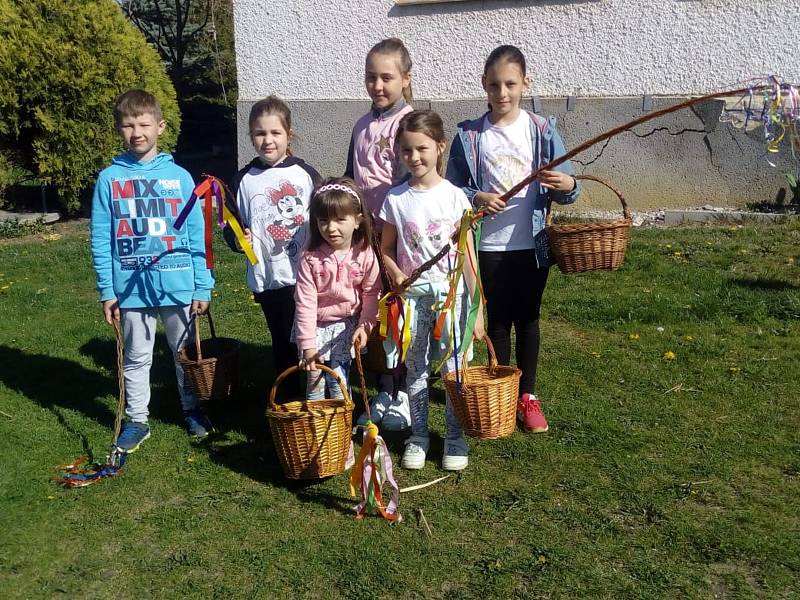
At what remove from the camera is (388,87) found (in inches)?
159

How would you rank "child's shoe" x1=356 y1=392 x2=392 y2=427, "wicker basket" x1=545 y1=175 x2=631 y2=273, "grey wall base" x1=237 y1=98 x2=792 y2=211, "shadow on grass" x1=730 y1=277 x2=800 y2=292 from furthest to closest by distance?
"grey wall base" x1=237 y1=98 x2=792 y2=211 → "shadow on grass" x1=730 y1=277 x2=800 y2=292 → "child's shoe" x1=356 y1=392 x2=392 y2=427 → "wicker basket" x1=545 y1=175 x2=631 y2=273

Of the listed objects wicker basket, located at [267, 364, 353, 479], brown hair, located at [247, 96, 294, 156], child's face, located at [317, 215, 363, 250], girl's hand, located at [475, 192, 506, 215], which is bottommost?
wicker basket, located at [267, 364, 353, 479]

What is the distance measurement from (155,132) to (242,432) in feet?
5.18

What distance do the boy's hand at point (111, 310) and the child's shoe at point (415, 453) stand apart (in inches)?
60.6

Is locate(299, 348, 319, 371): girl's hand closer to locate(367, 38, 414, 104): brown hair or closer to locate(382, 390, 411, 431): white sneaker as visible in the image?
locate(382, 390, 411, 431): white sneaker

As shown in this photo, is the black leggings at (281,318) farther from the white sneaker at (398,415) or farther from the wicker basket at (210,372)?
the white sneaker at (398,415)

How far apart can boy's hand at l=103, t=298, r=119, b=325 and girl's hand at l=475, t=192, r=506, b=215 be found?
5.93 ft

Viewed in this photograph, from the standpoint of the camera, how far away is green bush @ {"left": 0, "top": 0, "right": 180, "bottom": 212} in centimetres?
890

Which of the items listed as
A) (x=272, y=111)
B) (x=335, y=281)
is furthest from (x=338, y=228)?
(x=272, y=111)

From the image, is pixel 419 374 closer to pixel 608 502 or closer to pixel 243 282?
pixel 608 502

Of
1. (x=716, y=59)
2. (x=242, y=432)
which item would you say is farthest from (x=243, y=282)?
(x=716, y=59)

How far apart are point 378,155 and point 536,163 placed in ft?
2.55

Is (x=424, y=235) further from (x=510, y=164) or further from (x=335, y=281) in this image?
(x=510, y=164)

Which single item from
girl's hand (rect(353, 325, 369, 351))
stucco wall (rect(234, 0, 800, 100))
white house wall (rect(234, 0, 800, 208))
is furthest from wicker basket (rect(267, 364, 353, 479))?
stucco wall (rect(234, 0, 800, 100))
